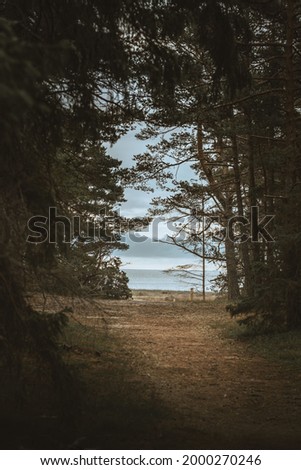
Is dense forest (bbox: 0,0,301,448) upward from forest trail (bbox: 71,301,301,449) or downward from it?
upward

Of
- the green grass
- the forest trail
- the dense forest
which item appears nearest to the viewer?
the dense forest

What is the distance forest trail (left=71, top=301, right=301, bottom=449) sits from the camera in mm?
5629

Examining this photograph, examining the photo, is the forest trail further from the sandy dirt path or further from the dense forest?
the dense forest

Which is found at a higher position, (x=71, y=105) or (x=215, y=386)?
(x=71, y=105)

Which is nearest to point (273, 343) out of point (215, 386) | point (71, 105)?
point (215, 386)

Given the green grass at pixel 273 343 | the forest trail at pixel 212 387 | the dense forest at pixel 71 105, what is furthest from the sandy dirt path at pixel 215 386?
the dense forest at pixel 71 105

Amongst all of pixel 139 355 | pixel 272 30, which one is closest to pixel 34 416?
pixel 139 355

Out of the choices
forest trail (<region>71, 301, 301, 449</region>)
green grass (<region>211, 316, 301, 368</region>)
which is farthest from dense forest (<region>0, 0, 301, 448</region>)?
forest trail (<region>71, 301, 301, 449</region>)

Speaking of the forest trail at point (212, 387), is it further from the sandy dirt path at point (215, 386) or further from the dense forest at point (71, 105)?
the dense forest at point (71, 105)

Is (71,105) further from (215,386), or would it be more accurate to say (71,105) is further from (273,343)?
Result: (273,343)

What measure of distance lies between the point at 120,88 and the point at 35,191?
107 inches

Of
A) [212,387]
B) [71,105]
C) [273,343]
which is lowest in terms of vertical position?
[212,387]

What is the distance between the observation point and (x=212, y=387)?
798cm
